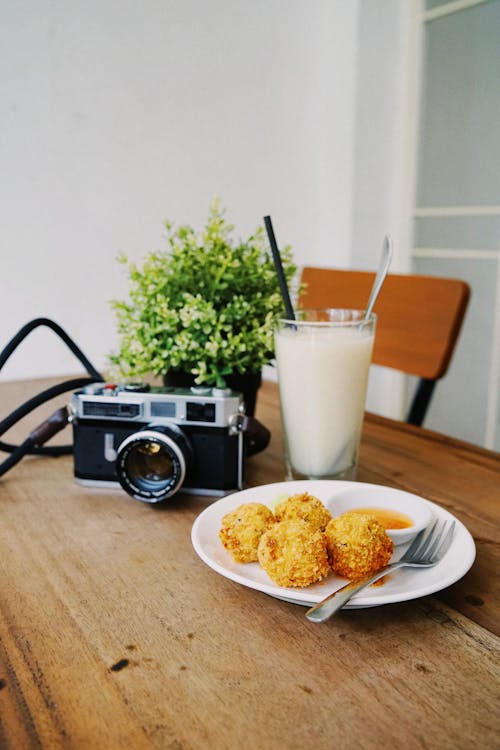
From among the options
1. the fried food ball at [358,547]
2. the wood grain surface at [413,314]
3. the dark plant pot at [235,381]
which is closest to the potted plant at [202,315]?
the dark plant pot at [235,381]

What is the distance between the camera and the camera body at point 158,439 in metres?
0.71

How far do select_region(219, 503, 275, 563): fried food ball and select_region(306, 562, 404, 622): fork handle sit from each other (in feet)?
0.25

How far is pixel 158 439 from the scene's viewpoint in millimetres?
700

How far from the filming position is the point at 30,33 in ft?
Answer: 6.77

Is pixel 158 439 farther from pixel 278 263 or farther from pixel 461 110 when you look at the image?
pixel 461 110

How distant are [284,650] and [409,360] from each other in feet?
2.98

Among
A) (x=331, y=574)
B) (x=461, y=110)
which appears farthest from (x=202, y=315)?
(x=461, y=110)

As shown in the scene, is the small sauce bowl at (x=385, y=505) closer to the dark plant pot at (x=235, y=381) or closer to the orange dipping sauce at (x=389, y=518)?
the orange dipping sauce at (x=389, y=518)

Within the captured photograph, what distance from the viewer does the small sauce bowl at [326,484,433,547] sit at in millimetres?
621

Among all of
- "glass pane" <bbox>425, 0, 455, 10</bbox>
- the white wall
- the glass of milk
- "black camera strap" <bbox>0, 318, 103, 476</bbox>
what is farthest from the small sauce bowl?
"glass pane" <bbox>425, 0, 455, 10</bbox>

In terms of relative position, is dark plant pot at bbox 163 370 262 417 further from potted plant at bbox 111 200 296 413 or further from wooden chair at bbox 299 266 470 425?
wooden chair at bbox 299 266 470 425

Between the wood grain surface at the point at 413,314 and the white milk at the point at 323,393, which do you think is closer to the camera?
the white milk at the point at 323,393

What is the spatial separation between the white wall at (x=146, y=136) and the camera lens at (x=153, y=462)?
1.64 meters

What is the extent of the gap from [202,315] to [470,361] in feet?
5.88
